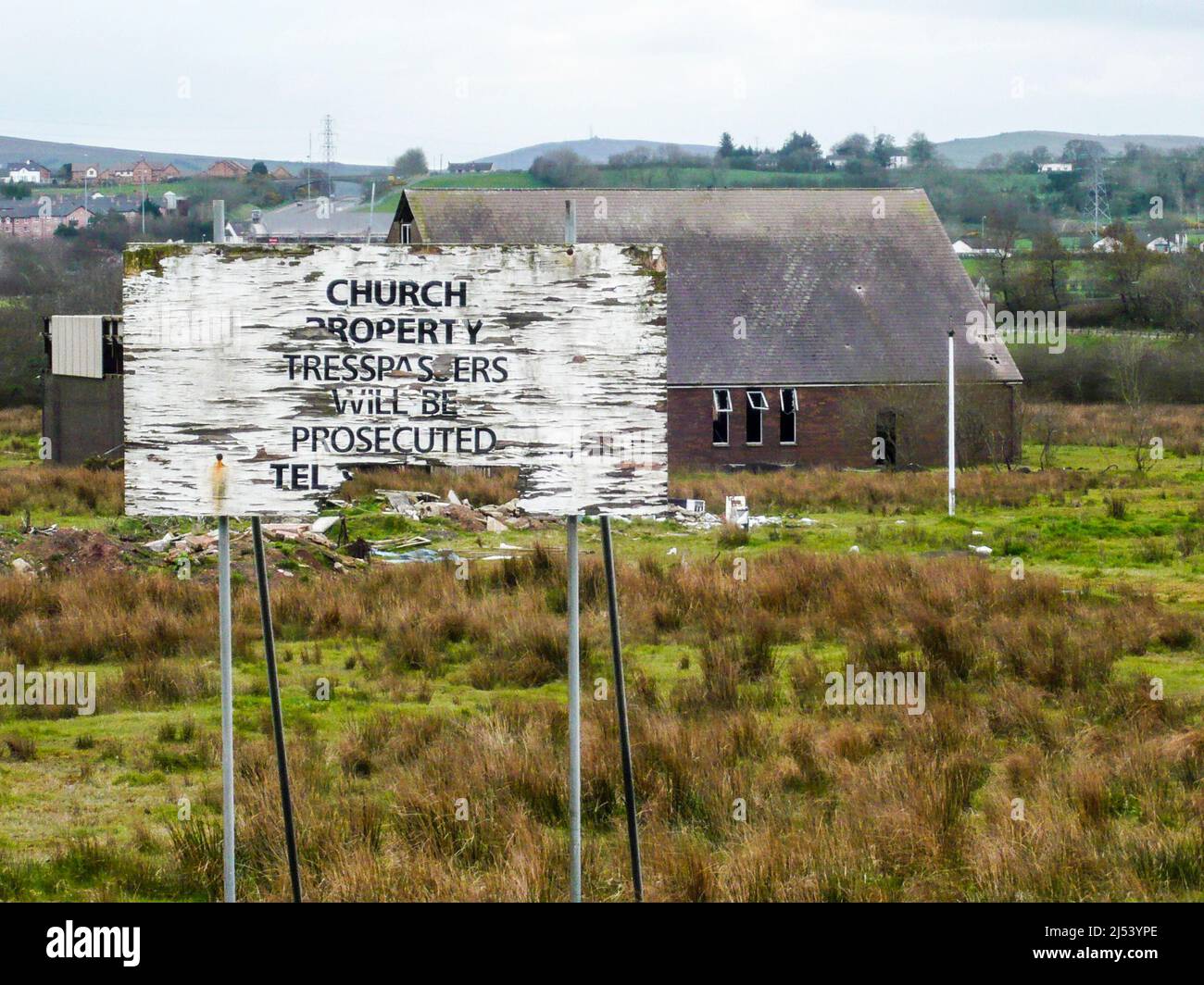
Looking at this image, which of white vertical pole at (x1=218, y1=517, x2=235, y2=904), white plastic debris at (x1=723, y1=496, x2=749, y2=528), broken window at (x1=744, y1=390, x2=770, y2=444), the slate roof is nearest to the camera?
white vertical pole at (x1=218, y1=517, x2=235, y2=904)

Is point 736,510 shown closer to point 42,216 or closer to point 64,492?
point 64,492

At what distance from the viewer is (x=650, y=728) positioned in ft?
31.7

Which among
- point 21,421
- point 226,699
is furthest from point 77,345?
point 226,699

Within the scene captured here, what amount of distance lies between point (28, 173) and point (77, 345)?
123m

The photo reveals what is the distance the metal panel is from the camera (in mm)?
32031

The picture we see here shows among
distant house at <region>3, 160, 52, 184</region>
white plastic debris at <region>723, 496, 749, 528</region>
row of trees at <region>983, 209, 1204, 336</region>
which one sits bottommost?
white plastic debris at <region>723, 496, 749, 528</region>

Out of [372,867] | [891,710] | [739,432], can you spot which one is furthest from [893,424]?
[372,867]

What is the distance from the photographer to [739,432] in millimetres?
37125

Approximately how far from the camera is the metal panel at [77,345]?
105ft

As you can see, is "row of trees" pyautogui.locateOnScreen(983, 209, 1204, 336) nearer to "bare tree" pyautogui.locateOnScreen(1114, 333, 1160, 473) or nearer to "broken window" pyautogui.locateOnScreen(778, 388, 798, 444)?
"bare tree" pyautogui.locateOnScreen(1114, 333, 1160, 473)

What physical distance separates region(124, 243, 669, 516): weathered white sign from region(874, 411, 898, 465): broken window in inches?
1199

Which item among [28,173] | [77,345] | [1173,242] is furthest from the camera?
[28,173]

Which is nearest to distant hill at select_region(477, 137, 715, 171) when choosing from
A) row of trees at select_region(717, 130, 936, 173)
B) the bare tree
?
row of trees at select_region(717, 130, 936, 173)

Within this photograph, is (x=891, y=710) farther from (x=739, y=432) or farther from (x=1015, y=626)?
(x=739, y=432)
